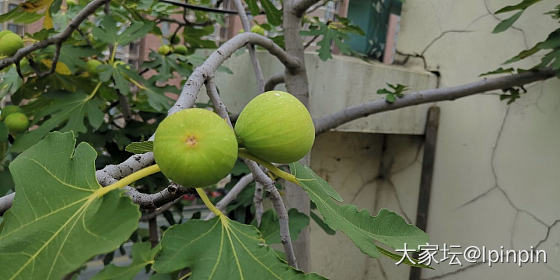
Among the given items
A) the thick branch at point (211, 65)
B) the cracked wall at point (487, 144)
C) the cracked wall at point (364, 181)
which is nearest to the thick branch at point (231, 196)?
the thick branch at point (211, 65)

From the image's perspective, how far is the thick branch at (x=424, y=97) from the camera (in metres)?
1.21

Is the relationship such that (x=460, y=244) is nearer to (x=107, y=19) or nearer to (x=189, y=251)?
(x=107, y=19)

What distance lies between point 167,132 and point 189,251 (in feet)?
0.42

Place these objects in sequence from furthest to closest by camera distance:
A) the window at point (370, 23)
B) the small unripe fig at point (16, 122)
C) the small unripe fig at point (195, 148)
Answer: the window at point (370, 23) < the small unripe fig at point (16, 122) < the small unripe fig at point (195, 148)

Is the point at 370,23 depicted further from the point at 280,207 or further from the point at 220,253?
the point at 220,253

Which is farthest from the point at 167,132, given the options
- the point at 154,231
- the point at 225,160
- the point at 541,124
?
the point at 541,124

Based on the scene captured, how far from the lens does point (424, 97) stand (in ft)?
3.98

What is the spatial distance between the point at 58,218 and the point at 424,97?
1019mm

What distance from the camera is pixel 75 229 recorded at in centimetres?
35

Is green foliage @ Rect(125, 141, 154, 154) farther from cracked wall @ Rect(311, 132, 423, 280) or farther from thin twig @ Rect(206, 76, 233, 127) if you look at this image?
cracked wall @ Rect(311, 132, 423, 280)

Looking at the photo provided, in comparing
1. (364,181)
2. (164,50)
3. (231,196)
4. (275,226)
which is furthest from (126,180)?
(364,181)

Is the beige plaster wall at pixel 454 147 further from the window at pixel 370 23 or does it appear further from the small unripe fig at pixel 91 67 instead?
the small unripe fig at pixel 91 67

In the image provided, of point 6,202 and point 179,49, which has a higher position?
point 6,202

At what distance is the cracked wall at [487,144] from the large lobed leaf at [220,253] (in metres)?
1.50
